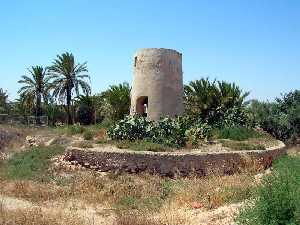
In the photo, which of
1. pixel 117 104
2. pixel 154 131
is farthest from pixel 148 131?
pixel 117 104

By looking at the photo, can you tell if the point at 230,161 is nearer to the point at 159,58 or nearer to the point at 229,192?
the point at 229,192

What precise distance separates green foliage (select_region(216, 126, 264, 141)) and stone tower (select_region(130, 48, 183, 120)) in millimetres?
2102

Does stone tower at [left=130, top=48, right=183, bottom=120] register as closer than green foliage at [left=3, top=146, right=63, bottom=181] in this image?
No

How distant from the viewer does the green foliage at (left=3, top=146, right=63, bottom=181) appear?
1293cm

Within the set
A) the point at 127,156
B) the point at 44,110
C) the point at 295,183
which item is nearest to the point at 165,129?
the point at 127,156

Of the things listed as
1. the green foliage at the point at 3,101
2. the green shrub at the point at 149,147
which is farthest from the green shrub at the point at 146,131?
the green foliage at the point at 3,101

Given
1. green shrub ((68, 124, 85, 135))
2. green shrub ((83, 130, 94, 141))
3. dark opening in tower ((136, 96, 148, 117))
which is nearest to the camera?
green shrub ((83, 130, 94, 141))

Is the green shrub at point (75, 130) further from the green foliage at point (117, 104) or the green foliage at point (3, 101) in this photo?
the green foliage at point (3, 101)

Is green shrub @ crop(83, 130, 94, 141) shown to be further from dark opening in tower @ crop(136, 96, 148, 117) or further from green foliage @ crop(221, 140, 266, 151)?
green foliage @ crop(221, 140, 266, 151)

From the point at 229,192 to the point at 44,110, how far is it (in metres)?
28.0

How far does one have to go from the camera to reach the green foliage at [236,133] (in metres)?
17.2

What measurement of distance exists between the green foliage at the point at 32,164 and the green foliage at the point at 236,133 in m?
6.29

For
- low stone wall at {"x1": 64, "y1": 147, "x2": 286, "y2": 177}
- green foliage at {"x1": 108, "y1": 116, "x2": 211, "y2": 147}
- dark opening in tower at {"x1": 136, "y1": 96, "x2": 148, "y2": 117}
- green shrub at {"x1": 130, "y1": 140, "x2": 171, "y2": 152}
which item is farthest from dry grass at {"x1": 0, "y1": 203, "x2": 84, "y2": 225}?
dark opening in tower at {"x1": 136, "y1": 96, "x2": 148, "y2": 117}

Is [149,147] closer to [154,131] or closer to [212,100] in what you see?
[154,131]
